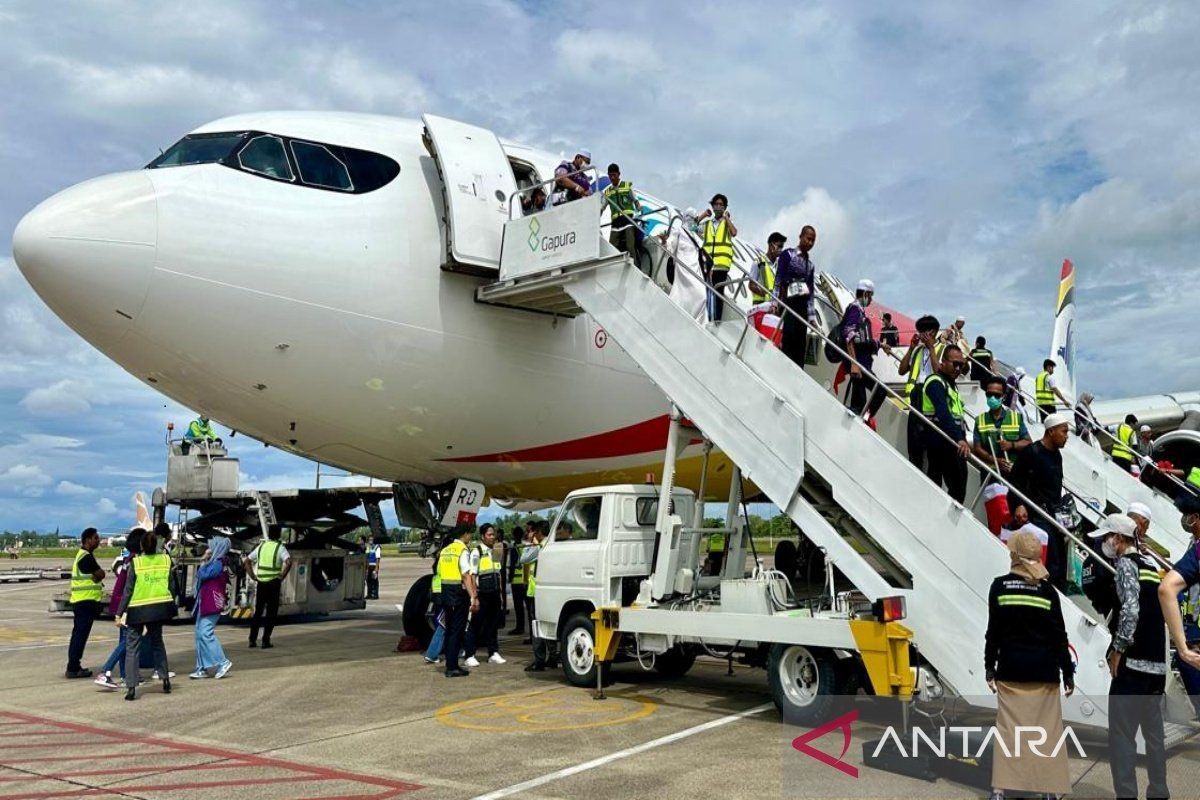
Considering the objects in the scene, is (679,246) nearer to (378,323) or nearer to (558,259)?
(558,259)

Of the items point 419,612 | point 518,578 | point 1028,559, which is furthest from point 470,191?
point 518,578

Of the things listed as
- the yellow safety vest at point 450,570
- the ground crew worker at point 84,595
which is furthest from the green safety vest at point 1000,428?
the ground crew worker at point 84,595

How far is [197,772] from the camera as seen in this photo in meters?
6.55

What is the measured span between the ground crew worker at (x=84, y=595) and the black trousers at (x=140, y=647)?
200cm

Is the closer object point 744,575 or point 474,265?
point 744,575

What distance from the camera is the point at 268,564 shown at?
14117 millimetres

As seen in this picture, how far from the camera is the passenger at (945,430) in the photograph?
856cm

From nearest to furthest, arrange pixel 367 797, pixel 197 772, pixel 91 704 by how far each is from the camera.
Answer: pixel 367 797 < pixel 197 772 < pixel 91 704

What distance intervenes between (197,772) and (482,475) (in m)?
6.07

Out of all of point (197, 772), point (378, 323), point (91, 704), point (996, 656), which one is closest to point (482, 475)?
point (378, 323)

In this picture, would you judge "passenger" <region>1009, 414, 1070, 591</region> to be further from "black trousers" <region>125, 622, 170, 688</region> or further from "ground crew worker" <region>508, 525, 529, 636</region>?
"black trousers" <region>125, 622, 170, 688</region>

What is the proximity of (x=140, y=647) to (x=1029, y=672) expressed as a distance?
873cm

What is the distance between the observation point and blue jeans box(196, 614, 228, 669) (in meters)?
10.9

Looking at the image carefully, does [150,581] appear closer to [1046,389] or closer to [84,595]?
[84,595]
